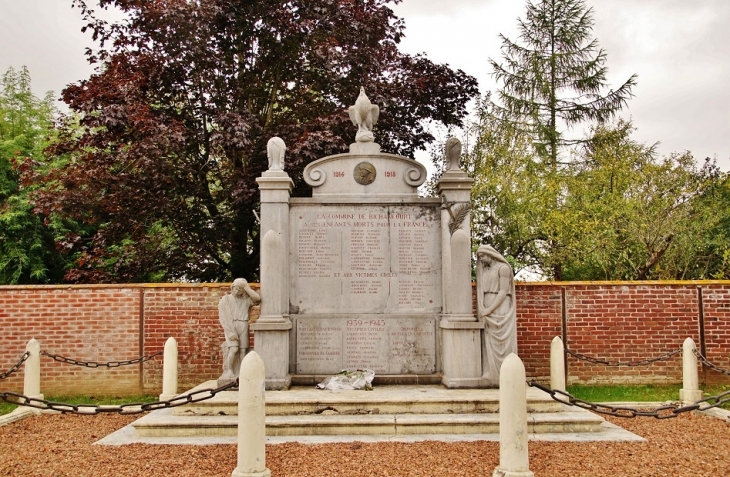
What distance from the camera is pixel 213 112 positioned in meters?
13.7

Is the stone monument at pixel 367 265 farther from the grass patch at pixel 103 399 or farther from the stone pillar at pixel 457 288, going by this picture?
the grass patch at pixel 103 399

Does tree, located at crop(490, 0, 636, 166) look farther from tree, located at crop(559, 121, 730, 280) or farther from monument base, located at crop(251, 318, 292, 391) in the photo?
monument base, located at crop(251, 318, 292, 391)

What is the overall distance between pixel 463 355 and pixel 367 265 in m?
1.97

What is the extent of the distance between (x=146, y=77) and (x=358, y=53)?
199 inches

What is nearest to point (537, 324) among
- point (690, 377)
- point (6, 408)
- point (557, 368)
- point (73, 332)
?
point (557, 368)

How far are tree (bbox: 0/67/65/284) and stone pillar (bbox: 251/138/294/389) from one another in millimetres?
10344

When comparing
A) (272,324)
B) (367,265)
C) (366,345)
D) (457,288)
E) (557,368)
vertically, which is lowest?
(557,368)

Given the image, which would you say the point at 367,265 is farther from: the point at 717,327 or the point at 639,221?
the point at 639,221

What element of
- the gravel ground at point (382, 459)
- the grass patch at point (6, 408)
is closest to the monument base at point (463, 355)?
the gravel ground at point (382, 459)

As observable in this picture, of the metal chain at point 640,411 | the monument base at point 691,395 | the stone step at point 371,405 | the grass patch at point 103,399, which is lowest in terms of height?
the grass patch at point 103,399

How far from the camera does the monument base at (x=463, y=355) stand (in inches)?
327

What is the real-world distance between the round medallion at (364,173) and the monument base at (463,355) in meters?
2.52

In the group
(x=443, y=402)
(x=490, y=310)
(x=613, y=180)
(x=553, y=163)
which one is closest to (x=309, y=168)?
(x=490, y=310)

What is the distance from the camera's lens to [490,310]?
8.41 meters
